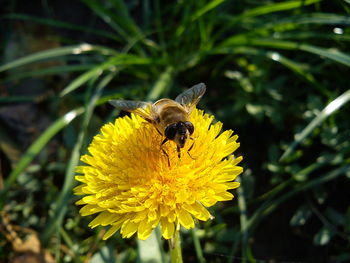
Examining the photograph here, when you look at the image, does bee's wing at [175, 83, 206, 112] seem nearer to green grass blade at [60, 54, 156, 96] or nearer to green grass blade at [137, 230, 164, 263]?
green grass blade at [137, 230, 164, 263]

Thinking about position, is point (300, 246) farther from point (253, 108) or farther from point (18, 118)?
point (18, 118)

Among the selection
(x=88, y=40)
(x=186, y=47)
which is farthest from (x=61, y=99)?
(x=186, y=47)

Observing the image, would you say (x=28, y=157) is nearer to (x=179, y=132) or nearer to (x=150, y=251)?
(x=150, y=251)

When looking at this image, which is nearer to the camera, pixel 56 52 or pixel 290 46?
pixel 290 46

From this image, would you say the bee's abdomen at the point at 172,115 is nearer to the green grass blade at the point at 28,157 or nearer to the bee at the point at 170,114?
the bee at the point at 170,114

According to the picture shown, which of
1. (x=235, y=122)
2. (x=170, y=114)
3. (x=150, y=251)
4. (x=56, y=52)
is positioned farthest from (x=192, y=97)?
(x=56, y=52)

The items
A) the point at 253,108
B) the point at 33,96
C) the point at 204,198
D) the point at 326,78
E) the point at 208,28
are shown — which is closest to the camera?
the point at 204,198
